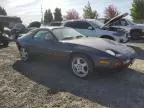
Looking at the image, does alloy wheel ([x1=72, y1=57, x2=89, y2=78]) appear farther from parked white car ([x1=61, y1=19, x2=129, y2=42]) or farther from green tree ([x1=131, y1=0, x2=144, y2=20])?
green tree ([x1=131, y1=0, x2=144, y2=20])

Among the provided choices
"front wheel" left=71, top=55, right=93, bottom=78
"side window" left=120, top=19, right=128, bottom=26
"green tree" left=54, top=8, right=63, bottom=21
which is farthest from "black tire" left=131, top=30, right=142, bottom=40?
"green tree" left=54, top=8, right=63, bottom=21

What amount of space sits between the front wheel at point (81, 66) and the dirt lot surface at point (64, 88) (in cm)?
18

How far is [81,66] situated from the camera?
7141 millimetres

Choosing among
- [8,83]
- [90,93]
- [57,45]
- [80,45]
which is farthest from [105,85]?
[8,83]

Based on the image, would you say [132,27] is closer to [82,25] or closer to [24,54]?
[82,25]

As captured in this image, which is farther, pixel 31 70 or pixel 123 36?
pixel 123 36

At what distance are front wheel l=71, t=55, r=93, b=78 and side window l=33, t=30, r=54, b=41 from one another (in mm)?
1280

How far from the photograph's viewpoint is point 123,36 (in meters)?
13.7

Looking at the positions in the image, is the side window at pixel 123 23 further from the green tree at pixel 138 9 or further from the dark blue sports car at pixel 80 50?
the green tree at pixel 138 9

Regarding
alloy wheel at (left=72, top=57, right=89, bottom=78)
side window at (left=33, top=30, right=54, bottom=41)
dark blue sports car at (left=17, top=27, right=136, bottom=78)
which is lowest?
alloy wheel at (left=72, top=57, right=89, bottom=78)

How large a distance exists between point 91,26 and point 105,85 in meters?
7.78

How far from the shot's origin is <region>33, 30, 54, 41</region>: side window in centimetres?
823

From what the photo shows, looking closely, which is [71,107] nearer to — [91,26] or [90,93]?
[90,93]

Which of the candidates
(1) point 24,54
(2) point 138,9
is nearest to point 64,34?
(1) point 24,54
